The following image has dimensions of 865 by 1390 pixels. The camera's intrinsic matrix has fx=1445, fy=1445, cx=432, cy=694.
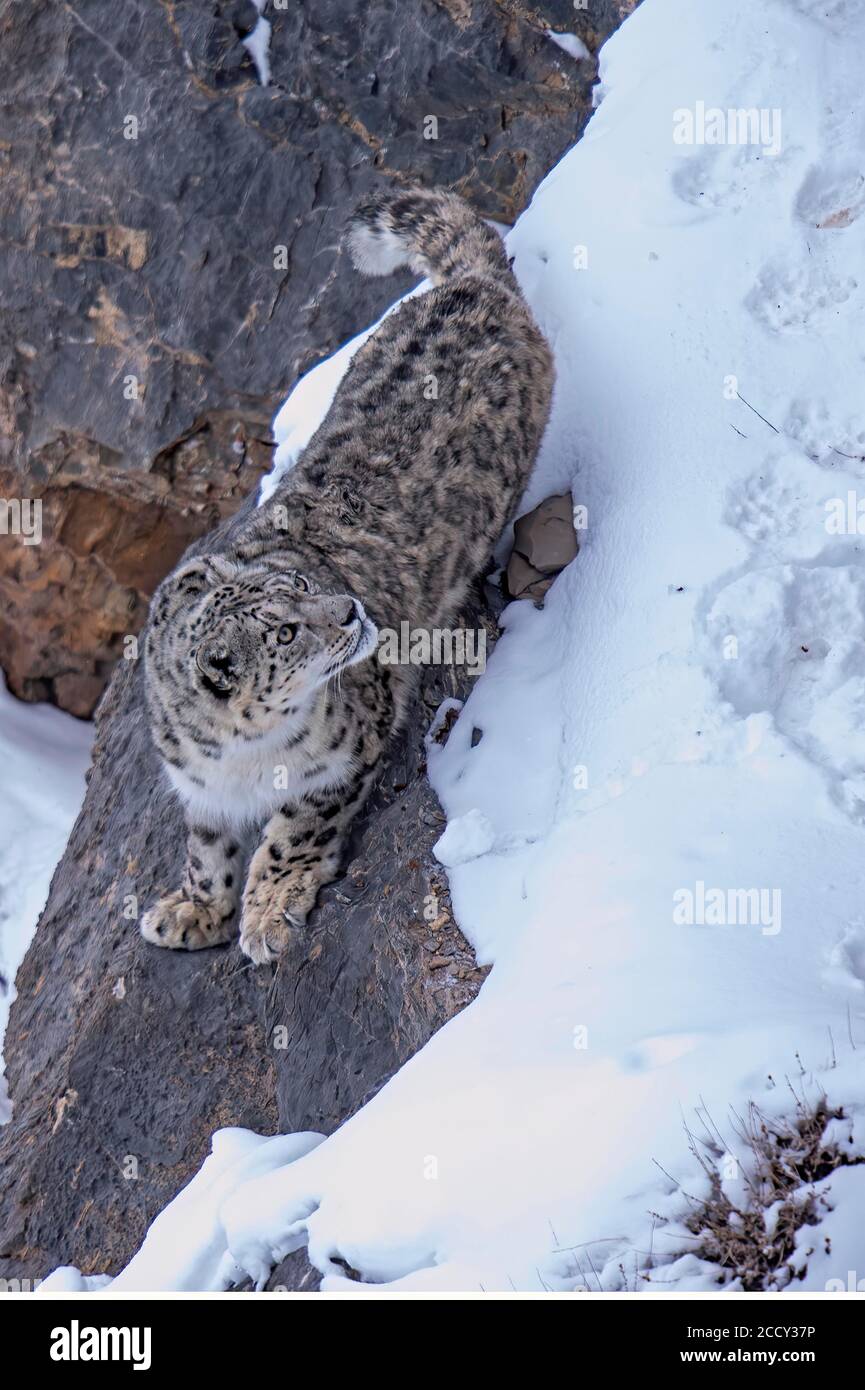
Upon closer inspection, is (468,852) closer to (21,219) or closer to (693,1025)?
(693,1025)

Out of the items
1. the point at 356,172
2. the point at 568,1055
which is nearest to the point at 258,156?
the point at 356,172

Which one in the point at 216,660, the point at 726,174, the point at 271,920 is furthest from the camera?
the point at 726,174

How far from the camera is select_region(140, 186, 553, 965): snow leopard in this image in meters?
5.47

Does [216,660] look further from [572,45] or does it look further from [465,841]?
[572,45]

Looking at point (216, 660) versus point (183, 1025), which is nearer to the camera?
point (216, 660)

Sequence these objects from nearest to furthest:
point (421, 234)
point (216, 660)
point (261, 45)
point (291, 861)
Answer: point (216, 660)
point (291, 861)
point (421, 234)
point (261, 45)

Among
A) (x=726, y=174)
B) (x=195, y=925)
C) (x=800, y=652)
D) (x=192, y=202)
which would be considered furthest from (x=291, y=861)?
(x=192, y=202)

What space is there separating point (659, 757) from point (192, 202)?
7.72m

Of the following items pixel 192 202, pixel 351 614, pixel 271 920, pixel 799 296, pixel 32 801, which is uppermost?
pixel 799 296

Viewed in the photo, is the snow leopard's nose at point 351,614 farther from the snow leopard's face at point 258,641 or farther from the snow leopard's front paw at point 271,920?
the snow leopard's front paw at point 271,920

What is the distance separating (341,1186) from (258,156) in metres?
8.75

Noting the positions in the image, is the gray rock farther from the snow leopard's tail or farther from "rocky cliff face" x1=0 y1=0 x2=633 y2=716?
"rocky cliff face" x1=0 y1=0 x2=633 y2=716

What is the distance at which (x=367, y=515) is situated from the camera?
6.19 meters

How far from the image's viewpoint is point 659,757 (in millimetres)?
5355
